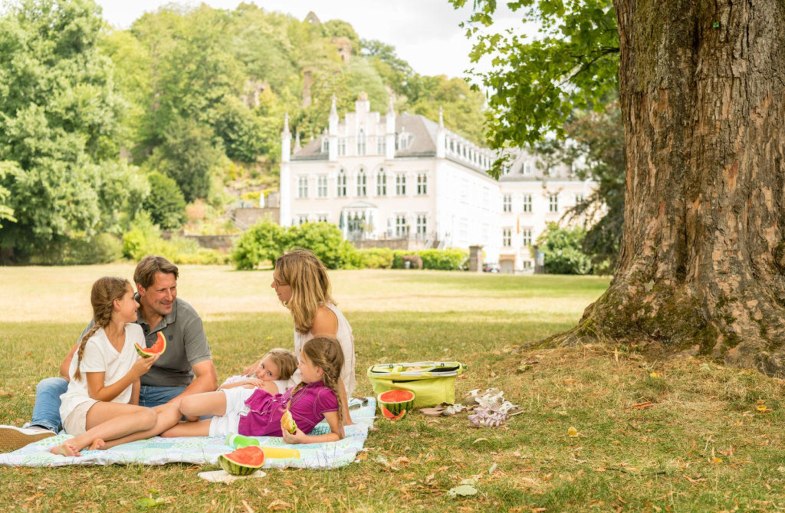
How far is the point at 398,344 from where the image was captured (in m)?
12.1

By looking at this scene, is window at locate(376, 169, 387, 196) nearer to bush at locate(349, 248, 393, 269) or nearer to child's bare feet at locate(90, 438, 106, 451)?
bush at locate(349, 248, 393, 269)

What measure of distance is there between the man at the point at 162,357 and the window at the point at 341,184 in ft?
199

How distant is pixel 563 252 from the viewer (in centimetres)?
4616

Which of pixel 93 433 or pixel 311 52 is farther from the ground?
pixel 311 52

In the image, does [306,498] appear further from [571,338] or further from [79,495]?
[571,338]

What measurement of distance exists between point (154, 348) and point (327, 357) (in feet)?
3.26

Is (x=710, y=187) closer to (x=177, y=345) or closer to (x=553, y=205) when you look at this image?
(x=177, y=345)

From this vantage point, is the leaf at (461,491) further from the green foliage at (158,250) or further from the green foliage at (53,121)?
the green foliage at (158,250)

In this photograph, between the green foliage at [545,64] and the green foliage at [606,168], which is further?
the green foliage at [606,168]

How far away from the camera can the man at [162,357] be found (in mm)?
5934

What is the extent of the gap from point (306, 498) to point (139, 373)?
157cm

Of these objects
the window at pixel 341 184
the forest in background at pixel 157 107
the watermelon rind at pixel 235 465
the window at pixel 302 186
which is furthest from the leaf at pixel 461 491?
the window at pixel 302 186

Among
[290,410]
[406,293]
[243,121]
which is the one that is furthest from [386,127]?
[290,410]

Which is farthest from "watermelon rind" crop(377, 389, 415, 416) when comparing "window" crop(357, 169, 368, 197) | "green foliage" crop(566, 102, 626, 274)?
"window" crop(357, 169, 368, 197)
